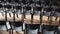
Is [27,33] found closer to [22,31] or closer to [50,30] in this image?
[22,31]

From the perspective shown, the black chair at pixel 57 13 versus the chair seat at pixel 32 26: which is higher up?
the black chair at pixel 57 13

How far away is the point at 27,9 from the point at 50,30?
204 millimetres

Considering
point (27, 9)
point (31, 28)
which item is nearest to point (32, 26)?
point (31, 28)

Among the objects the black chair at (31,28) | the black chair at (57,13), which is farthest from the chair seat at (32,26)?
the black chair at (57,13)

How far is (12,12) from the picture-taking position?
0.65 metres

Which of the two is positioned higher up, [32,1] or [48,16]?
[32,1]

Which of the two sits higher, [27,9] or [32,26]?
[27,9]

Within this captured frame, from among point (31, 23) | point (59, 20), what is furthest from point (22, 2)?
point (59, 20)

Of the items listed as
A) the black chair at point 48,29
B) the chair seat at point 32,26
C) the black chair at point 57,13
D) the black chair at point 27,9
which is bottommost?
the black chair at point 48,29

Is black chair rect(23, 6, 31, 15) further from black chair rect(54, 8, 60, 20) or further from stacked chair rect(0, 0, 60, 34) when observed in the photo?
black chair rect(54, 8, 60, 20)

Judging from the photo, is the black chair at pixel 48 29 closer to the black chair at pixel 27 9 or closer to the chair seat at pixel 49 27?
the chair seat at pixel 49 27

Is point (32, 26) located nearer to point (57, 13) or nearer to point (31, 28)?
point (31, 28)

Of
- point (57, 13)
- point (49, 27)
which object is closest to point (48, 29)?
point (49, 27)

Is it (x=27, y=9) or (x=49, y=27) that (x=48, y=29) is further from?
(x=27, y=9)
